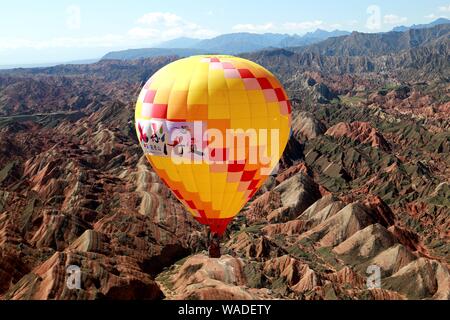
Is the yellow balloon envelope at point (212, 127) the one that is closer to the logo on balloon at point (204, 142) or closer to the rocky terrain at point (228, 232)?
the logo on balloon at point (204, 142)

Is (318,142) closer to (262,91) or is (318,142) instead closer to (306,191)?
(306,191)

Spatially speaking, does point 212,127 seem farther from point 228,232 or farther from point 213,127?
point 228,232

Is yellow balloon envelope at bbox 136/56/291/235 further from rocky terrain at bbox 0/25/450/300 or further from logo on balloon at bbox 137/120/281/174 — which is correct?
rocky terrain at bbox 0/25/450/300

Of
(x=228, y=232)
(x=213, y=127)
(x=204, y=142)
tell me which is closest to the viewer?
(x=213, y=127)

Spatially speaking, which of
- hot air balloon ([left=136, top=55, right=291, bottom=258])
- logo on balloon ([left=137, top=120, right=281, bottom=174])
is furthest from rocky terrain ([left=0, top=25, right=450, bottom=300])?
logo on balloon ([left=137, top=120, right=281, bottom=174])

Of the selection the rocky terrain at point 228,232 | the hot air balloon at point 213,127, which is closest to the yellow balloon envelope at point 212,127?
the hot air balloon at point 213,127

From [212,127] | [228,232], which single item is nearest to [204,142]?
[212,127]

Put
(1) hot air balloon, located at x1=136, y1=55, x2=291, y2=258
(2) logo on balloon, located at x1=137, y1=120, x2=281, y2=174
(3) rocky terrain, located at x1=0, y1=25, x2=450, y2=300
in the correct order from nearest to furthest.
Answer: (1) hot air balloon, located at x1=136, y1=55, x2=291, y2=258, (2) logo on balloon, located at x1=137, y1=120, x2=281, y2=174, (3) rocky terrain, located at x1=0, y1=25, x2=450, y2=300
